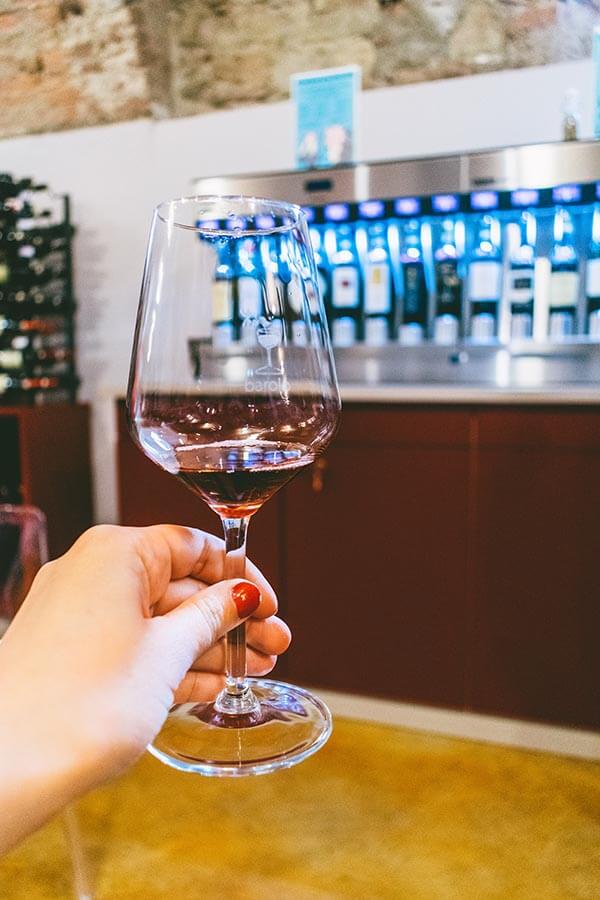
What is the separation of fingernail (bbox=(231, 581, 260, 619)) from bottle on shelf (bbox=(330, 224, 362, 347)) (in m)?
2.16

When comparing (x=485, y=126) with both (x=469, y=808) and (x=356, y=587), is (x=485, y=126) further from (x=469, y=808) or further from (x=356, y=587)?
(x=469, y=808)

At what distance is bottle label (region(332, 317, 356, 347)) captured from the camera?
267 centimetres

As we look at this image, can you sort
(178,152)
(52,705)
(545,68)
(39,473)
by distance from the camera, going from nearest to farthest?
(52,705), (545,68), (39,473), (178,152)

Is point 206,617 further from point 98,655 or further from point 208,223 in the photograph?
point 208,223

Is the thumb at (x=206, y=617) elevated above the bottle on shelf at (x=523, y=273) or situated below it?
below

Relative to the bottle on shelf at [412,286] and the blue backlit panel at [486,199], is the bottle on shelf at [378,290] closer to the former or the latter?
the bottle on shelf at [412,286]

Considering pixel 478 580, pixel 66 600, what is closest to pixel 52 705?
pixel 66 600

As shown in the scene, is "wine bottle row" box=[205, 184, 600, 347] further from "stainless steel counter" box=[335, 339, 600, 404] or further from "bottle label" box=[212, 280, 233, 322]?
"bottle label" box=[212, 280, 233, 322]

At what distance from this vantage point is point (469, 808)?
1740mm

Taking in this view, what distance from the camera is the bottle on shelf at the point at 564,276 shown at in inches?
94.1

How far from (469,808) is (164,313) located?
62.4 inches

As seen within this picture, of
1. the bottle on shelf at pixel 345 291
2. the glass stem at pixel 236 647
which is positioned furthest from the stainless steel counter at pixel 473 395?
the glass stem at pixel 236 647

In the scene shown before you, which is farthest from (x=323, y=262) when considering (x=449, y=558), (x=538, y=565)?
(x=538, y=565)

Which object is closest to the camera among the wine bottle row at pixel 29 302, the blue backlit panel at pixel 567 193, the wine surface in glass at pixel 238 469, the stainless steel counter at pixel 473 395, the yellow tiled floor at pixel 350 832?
the wine surface in glass at pixel 238 469
